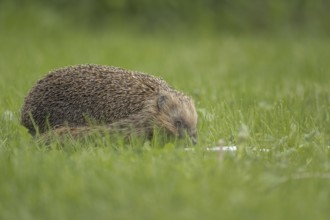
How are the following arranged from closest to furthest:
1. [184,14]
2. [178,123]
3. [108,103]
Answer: [178,123], [108,103], [184,14]

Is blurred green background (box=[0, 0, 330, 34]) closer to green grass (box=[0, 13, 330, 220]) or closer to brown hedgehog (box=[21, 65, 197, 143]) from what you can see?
green grass (box=[0, 13, 330, 220])

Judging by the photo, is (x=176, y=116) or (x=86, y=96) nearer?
(x=176, y=116)

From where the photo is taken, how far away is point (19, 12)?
543 inches

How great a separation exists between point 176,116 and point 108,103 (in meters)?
0.58

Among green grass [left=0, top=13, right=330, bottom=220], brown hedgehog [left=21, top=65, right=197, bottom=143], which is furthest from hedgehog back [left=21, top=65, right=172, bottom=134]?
green grass [left=0, top=13, right=330, bottom=220]

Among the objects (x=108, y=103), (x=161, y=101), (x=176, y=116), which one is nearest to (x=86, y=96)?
(x=108, y=103)

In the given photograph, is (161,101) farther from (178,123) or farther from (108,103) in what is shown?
(108,103)

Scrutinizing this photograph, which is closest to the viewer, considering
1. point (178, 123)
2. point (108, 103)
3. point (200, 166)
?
point (200, 166)

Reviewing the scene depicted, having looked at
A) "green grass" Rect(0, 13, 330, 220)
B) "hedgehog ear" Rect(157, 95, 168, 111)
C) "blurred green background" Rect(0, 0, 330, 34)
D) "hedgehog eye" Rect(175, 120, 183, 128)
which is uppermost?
"blurred green background" Rect(0, 0, 330, 34)

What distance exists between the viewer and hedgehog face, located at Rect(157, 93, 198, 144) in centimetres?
582

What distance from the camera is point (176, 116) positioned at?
5.88m

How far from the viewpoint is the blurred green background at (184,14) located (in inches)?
553

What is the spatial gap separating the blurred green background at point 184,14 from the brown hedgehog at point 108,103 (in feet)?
24.9

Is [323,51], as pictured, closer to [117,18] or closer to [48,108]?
[117,18]
